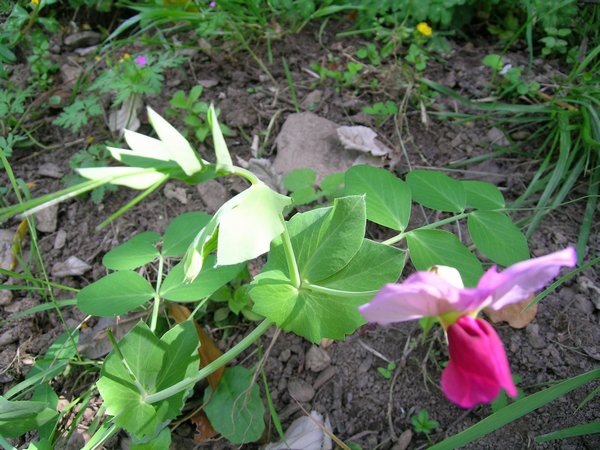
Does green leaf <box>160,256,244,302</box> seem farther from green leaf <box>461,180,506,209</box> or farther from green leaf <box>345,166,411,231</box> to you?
green leaf <box>461,180,506,209</box>

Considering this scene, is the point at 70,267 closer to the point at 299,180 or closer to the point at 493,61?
the point at 299,180

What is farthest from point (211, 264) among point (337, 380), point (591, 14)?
point (591, 14)

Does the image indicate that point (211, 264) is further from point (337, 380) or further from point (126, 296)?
point (337, 380)

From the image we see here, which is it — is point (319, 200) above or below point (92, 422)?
above

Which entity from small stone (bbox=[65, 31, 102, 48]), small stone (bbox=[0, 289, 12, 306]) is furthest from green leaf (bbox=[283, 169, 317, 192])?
Result: small stone (bbox=[65, 31, 102, 48])

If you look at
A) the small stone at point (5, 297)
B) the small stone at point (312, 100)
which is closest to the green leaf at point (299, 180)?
the small stone at point (312, 100)
